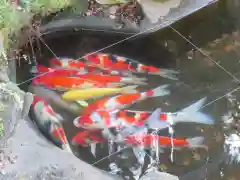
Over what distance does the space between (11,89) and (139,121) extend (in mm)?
282

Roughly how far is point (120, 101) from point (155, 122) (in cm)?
9

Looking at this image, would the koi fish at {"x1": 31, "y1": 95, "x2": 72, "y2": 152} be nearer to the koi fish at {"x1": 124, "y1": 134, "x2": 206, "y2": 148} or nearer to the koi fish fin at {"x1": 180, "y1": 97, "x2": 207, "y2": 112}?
the koi fish at {"x1": 124, "y1": 134, "x2": 206, "y2": 148}

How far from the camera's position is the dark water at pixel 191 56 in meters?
1.04

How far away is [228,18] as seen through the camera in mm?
1190

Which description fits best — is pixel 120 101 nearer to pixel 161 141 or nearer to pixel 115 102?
pixel 115 102

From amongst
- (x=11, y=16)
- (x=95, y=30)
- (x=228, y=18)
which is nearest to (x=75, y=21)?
(x=95, y=30)

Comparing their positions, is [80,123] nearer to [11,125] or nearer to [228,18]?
[11,125]

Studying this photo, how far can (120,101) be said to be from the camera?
1.04 metres

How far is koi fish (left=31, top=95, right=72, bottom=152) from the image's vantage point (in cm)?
98

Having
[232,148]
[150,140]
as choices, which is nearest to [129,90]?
[150,140]

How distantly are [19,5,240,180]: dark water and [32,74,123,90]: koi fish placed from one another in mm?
37

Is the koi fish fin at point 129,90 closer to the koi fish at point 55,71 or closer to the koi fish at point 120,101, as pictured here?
the koi fish at point 120,101

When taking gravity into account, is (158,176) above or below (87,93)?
below

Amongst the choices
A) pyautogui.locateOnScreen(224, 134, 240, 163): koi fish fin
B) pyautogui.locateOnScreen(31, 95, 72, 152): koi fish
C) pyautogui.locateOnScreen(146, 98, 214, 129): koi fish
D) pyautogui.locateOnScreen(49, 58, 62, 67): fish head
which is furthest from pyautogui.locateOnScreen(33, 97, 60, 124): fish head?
pyautogui.locateOnScreen(224, 134, 240, 163): koi fish fin
